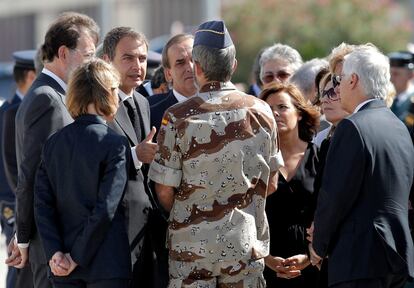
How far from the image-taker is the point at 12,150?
282 inches

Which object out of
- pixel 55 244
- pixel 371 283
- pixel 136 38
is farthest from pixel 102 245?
pixel 136 38

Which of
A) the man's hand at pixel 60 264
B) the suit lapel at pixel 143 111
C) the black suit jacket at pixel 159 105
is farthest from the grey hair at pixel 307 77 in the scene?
the man's hand at pixel 60 264

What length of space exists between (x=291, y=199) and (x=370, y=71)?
116cm

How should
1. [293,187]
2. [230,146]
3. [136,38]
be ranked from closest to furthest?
[230,146] → [293,187] → [136,38]

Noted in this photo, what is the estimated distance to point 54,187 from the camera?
5.40 meters

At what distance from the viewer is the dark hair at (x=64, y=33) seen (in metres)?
6.18

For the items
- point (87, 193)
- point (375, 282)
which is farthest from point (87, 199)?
point (375, 282)

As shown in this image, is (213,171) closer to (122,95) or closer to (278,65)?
(122,95)

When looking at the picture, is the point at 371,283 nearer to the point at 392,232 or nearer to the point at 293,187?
the point at 392,232

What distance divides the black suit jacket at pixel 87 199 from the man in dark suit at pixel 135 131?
0.22m

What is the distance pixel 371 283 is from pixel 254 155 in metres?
0.89

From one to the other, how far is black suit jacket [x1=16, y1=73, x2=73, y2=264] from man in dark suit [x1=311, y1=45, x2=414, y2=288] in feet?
5.18

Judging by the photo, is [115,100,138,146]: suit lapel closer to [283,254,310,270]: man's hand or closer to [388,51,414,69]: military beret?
[283,254,310,270]: man's hand

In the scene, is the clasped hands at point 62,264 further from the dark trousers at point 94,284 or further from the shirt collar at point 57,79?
the shirt collar at point 57,79
